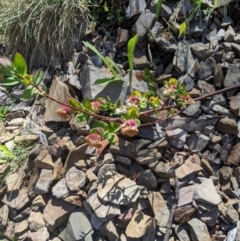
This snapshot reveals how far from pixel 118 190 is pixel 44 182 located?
374 millimetres

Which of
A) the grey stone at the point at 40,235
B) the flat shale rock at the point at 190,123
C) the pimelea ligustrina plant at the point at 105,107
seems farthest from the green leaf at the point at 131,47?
the grey stone at the point at 40,235

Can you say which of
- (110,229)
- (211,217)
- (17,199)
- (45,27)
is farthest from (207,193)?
(45,27)

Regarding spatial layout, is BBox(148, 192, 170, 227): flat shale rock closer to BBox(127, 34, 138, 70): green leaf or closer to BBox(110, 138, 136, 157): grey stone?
BBox(110, 138, 136, 157): grey stone

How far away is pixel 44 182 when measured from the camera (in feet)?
5.98

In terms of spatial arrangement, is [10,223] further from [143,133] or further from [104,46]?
[104,46]

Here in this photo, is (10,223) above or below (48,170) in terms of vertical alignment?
below

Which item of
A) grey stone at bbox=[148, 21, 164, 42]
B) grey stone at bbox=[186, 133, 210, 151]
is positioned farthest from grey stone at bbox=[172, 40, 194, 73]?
grey stone at bbox=[186, 133, 210, 151]

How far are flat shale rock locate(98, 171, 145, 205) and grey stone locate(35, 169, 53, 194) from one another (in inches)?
10.6

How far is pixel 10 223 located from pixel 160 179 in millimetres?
770

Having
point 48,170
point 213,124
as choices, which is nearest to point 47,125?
point 48,170

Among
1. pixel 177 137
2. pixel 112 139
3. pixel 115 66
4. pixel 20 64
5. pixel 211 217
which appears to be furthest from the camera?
pixel 115 66

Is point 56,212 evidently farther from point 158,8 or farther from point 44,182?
point 158,8

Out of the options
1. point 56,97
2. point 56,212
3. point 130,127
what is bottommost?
point 56,212

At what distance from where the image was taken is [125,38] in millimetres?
1999
